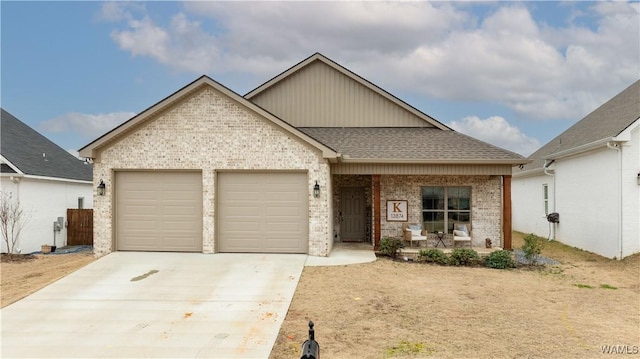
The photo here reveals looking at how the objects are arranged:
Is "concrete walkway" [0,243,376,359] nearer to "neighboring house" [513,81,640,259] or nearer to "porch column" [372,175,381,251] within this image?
"porch column" [372,175,381,251]

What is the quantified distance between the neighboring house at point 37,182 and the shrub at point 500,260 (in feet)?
56.5

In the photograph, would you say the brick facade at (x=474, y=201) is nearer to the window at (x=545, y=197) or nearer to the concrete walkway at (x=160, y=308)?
the concrete walkway at (x=160, y=308)

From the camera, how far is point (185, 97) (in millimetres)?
12812

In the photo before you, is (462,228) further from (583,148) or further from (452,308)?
(452,308)

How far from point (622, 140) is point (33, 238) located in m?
22.3

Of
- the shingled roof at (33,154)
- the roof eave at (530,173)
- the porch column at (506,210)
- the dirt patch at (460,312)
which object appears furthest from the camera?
the roof eave at (530,173)

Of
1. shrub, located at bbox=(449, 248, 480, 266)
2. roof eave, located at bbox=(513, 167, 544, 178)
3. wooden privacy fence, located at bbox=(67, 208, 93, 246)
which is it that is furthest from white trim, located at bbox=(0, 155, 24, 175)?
roof eave, located at bbox=(513, 167, 544, 178)

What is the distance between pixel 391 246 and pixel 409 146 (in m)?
3.73

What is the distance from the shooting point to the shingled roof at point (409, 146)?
13.7m

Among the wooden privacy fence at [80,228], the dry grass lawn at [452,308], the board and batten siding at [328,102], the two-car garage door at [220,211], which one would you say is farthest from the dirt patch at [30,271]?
the board and batten siding at [328,102]

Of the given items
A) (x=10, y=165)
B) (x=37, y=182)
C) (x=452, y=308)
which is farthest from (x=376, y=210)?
(x=10, y=165)

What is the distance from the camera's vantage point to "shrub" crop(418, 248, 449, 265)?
13.3 m

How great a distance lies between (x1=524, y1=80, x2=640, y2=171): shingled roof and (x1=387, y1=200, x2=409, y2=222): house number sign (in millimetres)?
7285

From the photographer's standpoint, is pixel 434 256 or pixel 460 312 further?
pixel 434 256
